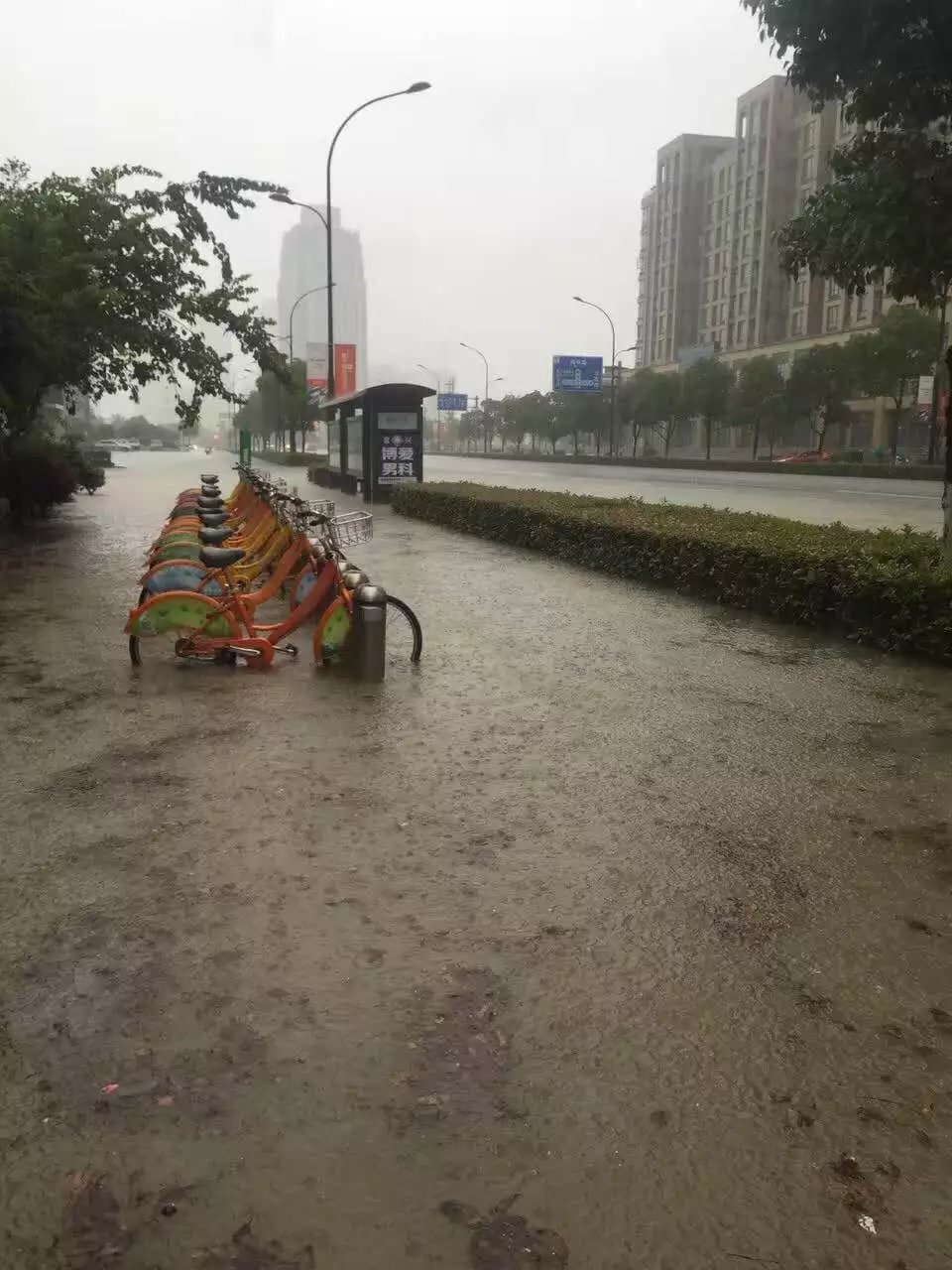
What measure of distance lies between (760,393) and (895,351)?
9.83m

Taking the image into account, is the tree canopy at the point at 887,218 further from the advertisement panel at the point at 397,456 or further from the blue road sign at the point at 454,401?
the blue road sign at the point at 454,401

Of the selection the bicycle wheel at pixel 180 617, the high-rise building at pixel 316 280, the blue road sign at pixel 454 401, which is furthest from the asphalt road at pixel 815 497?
the high-rise building at pixel 316 280

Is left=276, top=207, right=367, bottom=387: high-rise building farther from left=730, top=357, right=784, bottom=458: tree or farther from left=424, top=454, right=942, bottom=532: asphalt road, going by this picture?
left=424, top=454, right=942, bottom=532: asphalt road

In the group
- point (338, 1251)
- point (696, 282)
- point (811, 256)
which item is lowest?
point (338, 1251)

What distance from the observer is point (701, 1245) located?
198 centimetres

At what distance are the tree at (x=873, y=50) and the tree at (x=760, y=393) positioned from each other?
44.3 m

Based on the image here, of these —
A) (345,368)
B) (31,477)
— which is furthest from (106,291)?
(345,368)

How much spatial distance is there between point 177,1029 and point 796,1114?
1.44 m

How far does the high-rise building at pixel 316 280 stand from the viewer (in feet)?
337

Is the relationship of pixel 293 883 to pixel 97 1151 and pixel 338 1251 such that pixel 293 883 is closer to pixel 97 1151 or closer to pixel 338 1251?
pixel 97 1151

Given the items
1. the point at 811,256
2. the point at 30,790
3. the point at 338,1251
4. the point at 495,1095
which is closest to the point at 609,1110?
the point at 495,1095

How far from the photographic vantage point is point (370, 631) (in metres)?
6.21

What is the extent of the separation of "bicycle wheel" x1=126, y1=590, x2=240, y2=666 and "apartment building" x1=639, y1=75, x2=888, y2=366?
58.5 m

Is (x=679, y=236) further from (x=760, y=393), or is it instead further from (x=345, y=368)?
(x=345, y=368)
